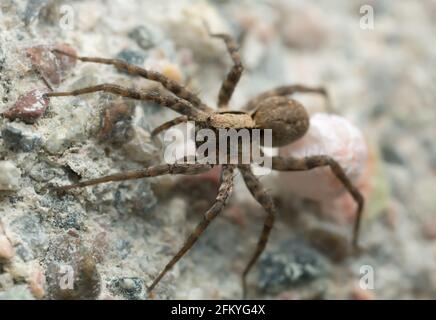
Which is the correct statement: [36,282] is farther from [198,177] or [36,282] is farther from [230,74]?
[230,74]

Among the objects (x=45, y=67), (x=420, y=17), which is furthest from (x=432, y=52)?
(x=45, y=67)

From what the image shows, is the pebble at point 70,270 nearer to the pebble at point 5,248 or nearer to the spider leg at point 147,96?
the pebble at point 5,248

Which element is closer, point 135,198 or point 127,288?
point 127,288

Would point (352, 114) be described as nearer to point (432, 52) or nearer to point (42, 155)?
point (432, 52)

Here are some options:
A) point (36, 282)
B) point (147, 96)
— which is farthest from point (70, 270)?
point (147, 96)

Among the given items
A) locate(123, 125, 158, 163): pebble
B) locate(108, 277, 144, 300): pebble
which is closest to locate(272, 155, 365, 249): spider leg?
locate(123, 125, 158, 163): pebble

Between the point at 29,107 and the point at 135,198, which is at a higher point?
the point at 29,107

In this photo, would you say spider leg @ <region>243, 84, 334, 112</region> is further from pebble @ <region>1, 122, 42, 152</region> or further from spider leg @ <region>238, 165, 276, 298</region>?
pebble @ <region>1, 122, 42, 152</region>
